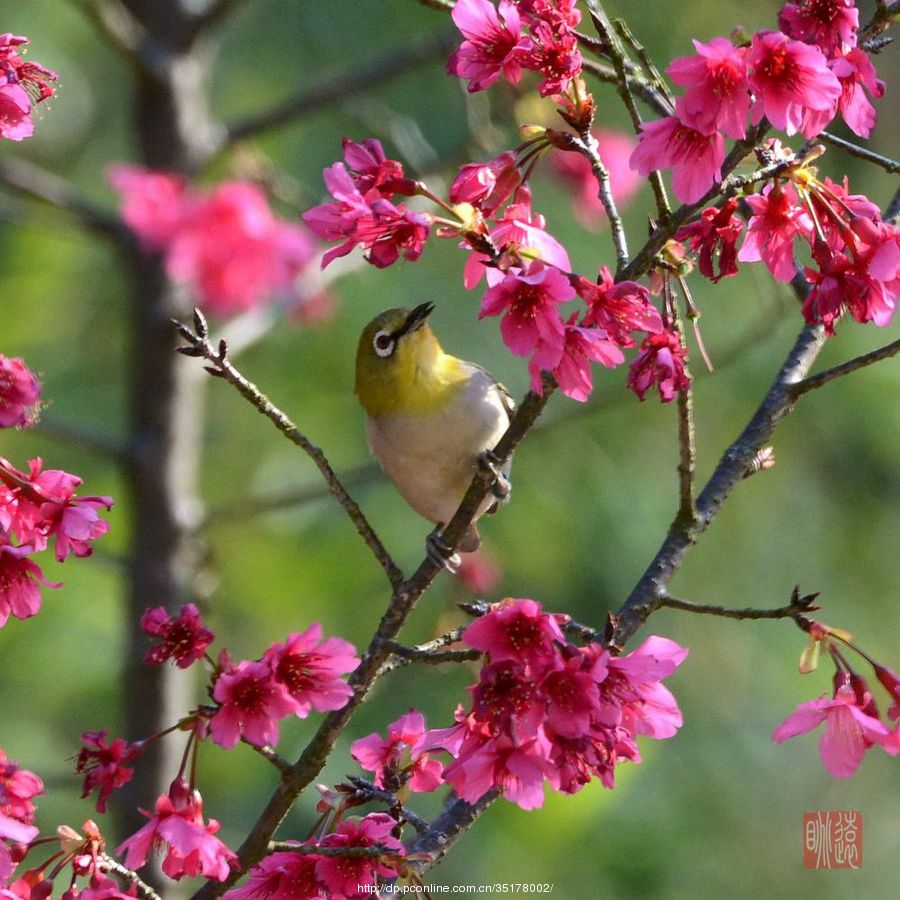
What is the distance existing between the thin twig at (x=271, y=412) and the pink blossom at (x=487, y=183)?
0.41 metres

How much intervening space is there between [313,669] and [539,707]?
1.50 ft

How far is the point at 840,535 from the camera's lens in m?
8.48

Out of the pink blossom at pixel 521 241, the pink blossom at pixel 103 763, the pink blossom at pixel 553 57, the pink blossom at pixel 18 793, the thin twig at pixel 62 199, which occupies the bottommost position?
the pink blossom at pixel 18 793

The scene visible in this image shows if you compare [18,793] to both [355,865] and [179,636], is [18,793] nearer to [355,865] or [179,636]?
[179,636]

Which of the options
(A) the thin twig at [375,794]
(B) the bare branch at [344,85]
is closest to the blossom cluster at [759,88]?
(A) the thin twig at [375,794]

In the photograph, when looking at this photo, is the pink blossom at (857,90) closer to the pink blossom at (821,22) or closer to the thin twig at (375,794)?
the pink blossom at (821,22)

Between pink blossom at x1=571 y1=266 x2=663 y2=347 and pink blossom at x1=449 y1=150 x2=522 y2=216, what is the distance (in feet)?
0.64

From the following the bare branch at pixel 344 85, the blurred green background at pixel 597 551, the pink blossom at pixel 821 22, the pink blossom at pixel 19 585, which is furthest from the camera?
the blurred green background at pixel 597 551

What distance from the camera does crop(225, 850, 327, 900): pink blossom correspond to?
206cm

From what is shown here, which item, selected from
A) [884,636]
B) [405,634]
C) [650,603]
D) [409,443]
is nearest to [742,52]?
[650,603]

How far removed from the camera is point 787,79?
74.6 inches

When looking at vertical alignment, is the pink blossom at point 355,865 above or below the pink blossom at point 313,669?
below

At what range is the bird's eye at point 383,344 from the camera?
146 inches

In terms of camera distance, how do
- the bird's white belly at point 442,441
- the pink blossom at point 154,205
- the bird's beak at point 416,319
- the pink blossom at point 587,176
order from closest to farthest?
the bird's beak at point 416,319, the bird's white belly at point 442,441, the pink blossom at point 154,205, the pink blossom at point 587,176
